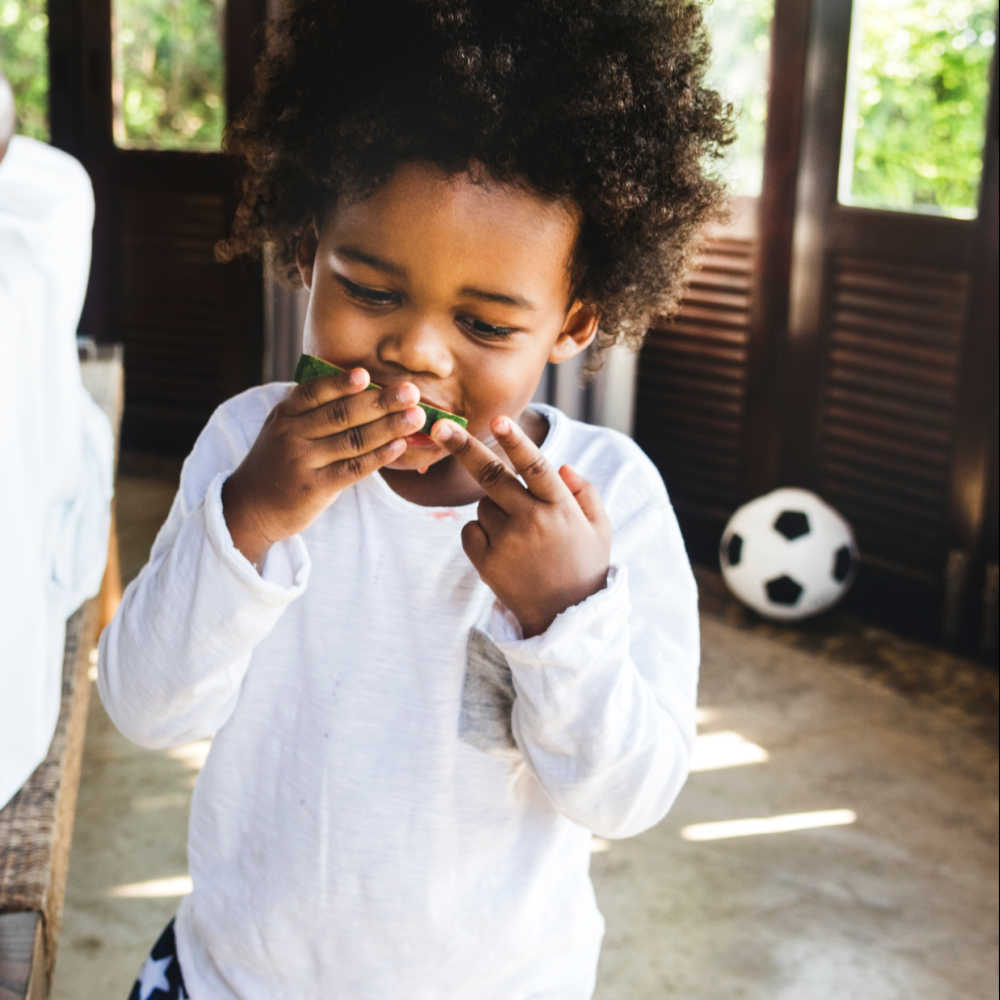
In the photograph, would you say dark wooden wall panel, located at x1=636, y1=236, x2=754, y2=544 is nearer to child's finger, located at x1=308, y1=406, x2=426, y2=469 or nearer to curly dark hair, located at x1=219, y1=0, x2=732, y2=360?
curly dark hair, located at x1=219, y1=0, x2=732, y2=360

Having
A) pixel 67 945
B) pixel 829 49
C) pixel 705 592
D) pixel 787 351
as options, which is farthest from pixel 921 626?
pixel 67 945

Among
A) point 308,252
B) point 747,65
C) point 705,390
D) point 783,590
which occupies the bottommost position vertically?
point 783,590

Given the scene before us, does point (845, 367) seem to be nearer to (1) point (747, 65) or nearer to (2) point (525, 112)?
(1) point (747, 65)

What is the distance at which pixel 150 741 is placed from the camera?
0.91m

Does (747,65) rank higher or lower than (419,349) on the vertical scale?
higher

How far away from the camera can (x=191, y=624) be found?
84 cm

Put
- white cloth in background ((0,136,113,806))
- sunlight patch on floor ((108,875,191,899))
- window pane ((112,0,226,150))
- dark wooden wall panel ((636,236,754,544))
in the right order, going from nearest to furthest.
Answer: white cloth in background ((0,136,113,806))
sunlight patch on floor ((108,875,191,899))
dark wooden wall panel ((636,236,754,544))
window pane ((112,0,226,150))

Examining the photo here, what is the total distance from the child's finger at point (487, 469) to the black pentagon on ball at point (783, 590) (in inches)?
85.5

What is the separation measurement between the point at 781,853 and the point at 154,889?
942 mm

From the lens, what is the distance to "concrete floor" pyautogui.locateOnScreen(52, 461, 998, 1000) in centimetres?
183

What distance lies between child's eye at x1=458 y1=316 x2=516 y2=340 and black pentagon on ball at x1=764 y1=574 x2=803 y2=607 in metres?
2.16

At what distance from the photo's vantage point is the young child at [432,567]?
0.83 metres

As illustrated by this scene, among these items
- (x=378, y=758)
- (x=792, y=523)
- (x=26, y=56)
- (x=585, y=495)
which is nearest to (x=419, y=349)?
(x=585, y=495)

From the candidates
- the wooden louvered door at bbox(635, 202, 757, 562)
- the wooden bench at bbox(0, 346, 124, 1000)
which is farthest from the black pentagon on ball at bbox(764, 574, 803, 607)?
the wooden bench at bbox(0, 346, 124, 1000)
